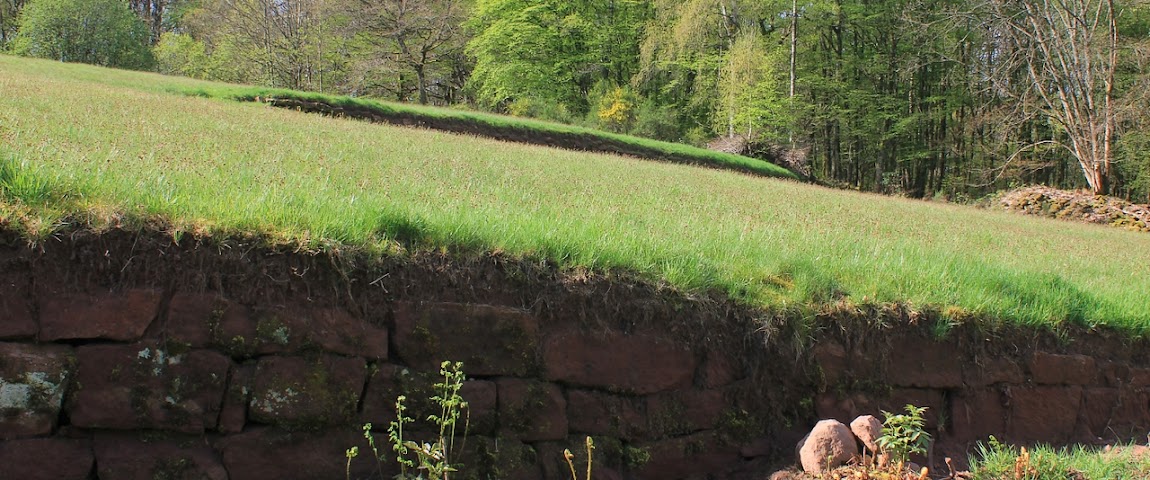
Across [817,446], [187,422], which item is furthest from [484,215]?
[817,446]

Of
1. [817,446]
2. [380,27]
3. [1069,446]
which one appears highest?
[380,27]

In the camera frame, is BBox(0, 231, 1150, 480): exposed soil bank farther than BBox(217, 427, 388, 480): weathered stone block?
No

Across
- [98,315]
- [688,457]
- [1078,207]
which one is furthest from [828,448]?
[1078,207]

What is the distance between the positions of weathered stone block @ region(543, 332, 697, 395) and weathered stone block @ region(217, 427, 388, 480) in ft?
3.34

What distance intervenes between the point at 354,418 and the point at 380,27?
34.3 metres

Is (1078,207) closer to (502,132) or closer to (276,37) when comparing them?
(502,132)

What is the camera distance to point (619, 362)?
3857 mm

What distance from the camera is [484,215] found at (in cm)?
470

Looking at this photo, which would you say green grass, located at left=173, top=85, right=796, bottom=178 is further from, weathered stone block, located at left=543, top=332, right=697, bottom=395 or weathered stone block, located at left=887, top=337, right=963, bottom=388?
weathered stone block, located at left=887, top=337, right=963, bottom=388

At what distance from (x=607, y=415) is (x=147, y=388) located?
223 cm

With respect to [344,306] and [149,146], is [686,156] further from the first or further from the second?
[344,306]

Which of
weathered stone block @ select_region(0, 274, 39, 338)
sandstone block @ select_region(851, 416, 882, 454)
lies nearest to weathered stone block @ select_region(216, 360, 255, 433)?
weathered stone block @ select_region(0, 274, 39, 338)

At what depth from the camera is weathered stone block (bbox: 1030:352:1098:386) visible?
4.64 meters

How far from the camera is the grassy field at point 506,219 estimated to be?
11.8 ft
